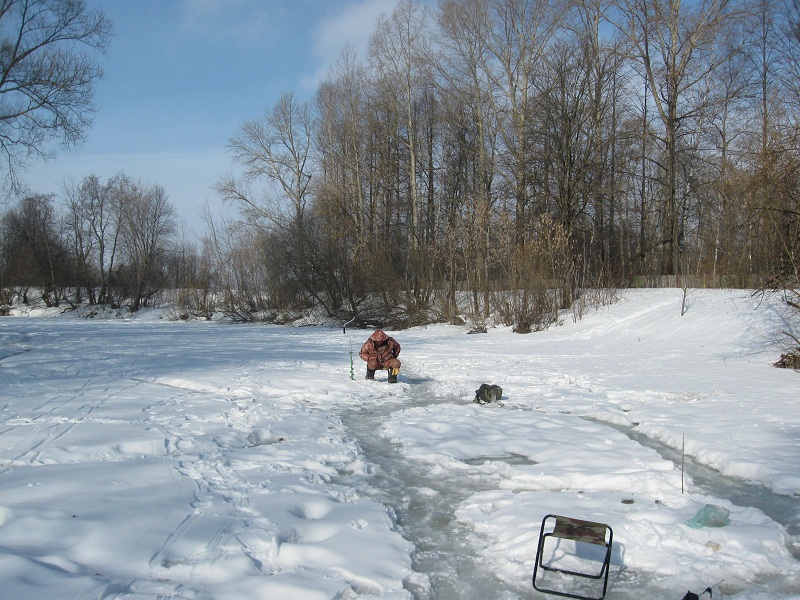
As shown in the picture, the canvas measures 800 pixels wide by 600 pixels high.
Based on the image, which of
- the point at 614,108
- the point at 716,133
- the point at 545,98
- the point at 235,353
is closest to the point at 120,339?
the point at 235,353

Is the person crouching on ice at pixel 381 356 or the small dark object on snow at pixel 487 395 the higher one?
the person crouching on ice at pixel 381 356

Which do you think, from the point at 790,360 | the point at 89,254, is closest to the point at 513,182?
the point at 790,360

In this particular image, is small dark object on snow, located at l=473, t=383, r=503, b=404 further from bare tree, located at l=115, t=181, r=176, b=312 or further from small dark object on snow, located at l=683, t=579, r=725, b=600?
bare tree, located at l=115, t=181, r=176, b=312

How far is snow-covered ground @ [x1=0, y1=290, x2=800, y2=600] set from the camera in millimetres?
3814

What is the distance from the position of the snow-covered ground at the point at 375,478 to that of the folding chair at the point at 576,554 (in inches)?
4.4

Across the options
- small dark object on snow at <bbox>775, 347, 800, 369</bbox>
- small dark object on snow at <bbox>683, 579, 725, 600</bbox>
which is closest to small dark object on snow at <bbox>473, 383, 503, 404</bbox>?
small dark object on snow at <bbox>683, 579, 725, 600</bbox>

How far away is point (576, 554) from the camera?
4.22 meters

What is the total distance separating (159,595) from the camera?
3389 mm

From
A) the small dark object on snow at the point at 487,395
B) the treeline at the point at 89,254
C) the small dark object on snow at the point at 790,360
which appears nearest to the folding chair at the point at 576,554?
the small dark object on snow at the point at 487,395

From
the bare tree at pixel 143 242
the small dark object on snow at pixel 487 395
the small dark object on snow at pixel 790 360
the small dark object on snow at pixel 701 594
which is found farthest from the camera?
the bare tree at pixel 143 242

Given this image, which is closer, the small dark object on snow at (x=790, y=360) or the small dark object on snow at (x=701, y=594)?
the small dark object on snow at (x=701, y=594)

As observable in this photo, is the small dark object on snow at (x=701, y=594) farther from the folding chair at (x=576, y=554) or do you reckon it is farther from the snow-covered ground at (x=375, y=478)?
the folding chair at (x=576, y=554)

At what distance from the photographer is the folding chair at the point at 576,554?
12.4 ft

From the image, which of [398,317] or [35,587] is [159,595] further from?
[398,317]
